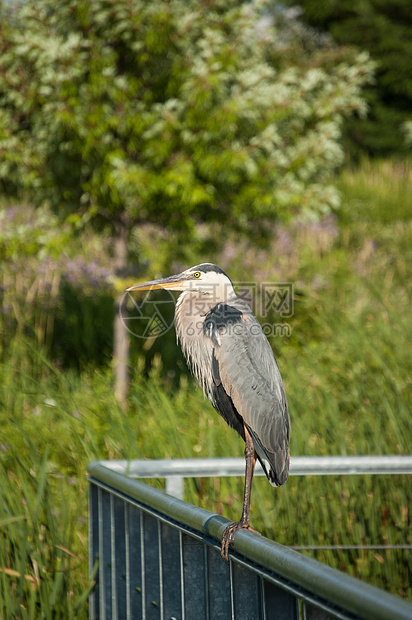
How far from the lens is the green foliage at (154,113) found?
14.0 feet

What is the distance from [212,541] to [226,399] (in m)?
0.60

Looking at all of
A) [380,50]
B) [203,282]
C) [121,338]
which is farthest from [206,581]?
[380,50]

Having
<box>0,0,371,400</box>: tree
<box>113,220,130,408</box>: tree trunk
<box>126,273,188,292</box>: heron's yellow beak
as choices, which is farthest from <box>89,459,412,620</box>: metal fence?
<box>0,0,371,400</box>: tree

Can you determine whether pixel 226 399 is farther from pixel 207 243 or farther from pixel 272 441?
pixel 207 243

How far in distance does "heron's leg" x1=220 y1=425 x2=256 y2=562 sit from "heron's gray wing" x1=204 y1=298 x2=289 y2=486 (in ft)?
0.11

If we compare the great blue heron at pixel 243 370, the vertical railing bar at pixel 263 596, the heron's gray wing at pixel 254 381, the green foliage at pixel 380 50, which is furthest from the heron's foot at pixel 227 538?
the green foliage at pixel 380 50

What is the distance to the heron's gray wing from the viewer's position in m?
1.78

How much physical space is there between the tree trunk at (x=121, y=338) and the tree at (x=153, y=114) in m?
0.02

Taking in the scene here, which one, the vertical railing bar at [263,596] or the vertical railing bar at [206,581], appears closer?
the vertical railing bar at [263,596]

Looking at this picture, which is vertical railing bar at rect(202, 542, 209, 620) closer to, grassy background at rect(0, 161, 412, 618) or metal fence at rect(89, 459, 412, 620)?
metal fence at rect(89, 459, 412, 620)

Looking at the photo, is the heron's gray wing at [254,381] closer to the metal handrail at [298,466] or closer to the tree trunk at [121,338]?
the metal handrail at [298,466]

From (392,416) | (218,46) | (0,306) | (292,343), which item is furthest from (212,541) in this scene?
(0,306)

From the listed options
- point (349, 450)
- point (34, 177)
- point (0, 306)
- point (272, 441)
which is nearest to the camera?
point (272, 441)

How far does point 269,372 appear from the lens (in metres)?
1.79
